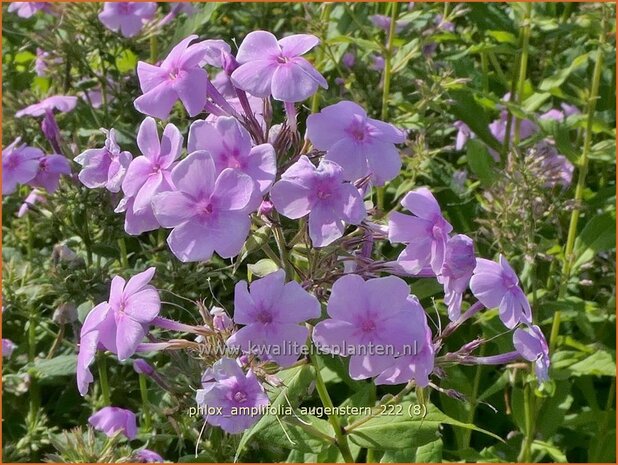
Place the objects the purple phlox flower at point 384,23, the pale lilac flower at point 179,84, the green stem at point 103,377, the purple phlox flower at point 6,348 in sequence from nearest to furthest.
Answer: the pale lilac flower at point 179,84, the green stem at point 103,377, the purple phlox flower at point 6,348, the purple phlox flower at point 384,23

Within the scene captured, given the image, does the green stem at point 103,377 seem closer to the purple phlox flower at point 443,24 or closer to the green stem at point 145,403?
the green stem at point 145,403

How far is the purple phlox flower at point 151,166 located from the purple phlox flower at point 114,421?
0.68m

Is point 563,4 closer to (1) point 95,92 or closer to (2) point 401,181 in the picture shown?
(2) point 401,181

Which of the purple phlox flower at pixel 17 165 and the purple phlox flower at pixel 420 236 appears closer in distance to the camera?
the purple phlox flower at pixel 420 236

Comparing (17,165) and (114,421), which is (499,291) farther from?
(17,165)

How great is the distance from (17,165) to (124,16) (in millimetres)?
515

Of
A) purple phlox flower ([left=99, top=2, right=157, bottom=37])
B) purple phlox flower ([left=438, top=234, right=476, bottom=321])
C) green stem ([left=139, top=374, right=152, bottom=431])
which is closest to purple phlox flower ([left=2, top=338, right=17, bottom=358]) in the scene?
green stem ([left=139, top=374, right=152, bottom=431])

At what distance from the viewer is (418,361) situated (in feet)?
3.60

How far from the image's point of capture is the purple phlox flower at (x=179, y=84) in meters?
1.14

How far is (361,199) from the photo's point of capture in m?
1.07

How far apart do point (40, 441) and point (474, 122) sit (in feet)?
4.51

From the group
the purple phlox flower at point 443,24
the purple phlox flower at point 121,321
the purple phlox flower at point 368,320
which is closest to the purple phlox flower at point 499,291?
the purple phlox flower at point 368,320

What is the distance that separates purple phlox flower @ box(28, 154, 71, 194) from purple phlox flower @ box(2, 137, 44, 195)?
2cm

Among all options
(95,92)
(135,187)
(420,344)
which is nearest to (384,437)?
(420,344)
